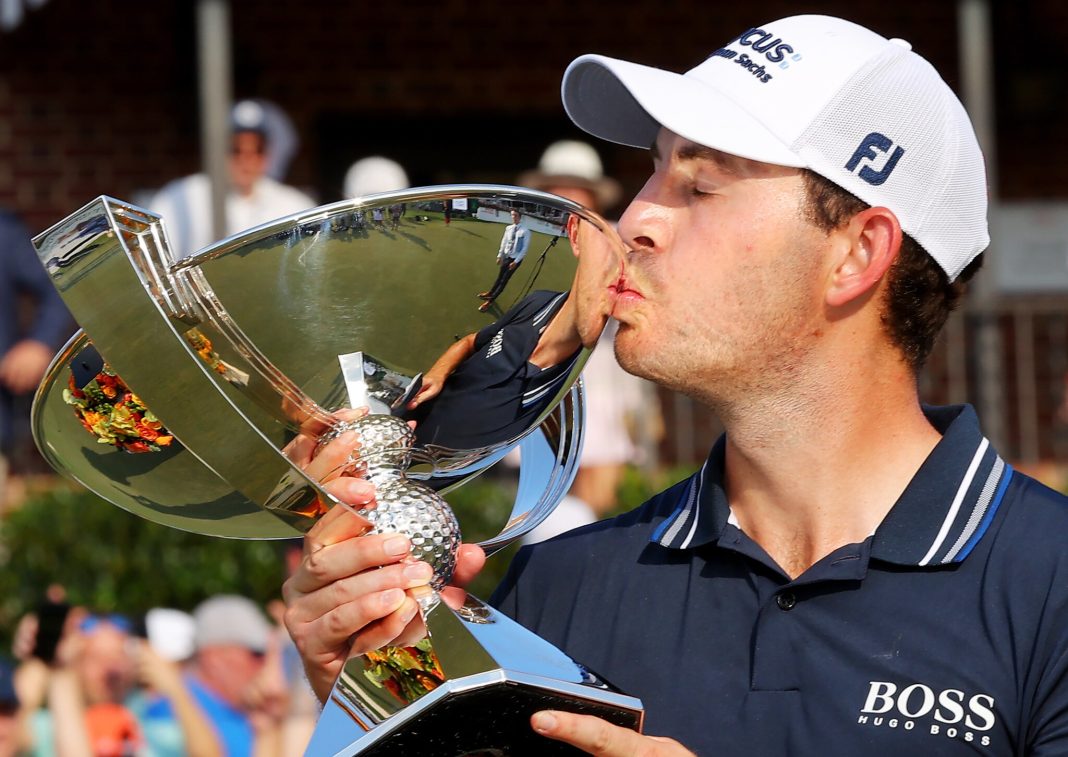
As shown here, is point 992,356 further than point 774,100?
Yes

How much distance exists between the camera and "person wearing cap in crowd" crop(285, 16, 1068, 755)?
6.77ft

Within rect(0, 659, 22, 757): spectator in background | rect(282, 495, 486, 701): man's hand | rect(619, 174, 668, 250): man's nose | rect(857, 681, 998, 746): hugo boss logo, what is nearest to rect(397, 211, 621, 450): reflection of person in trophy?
rect(619, 174, 668, 250): man's nose

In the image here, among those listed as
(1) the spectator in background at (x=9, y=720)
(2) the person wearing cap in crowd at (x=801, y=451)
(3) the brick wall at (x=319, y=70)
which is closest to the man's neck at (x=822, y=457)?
(2) the person wearing cap in crowd at (x=801, y=451)

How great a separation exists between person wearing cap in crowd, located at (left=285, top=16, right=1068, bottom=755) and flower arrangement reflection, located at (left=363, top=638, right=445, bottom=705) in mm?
88

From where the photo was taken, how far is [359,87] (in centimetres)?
936

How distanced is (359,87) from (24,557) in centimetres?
372

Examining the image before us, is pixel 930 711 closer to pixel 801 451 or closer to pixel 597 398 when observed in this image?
pixel 801 451

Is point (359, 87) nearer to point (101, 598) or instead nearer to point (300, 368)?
point (101, 598)

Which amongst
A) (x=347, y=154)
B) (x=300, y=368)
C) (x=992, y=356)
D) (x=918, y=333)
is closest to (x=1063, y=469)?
(x=992, y=356)

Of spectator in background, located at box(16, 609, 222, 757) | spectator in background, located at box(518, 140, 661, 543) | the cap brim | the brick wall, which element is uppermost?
the brick wall

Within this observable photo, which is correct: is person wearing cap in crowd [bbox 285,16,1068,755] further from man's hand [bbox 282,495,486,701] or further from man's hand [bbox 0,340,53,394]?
man's hand [bbox 0,340,53,394]

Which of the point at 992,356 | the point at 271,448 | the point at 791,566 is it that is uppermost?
the point at 271,448

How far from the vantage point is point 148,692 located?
5.24m

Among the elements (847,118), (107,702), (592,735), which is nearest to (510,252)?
(847,118)
